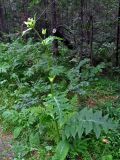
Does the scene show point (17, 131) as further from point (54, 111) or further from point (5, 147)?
point (54, 111)

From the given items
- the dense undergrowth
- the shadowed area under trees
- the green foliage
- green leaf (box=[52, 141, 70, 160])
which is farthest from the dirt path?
the green foliage

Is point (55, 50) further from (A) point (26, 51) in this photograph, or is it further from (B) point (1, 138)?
(B) point (1, 138)

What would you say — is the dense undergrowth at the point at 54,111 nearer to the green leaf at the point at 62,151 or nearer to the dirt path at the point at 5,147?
the green leaf at the point at 62,151

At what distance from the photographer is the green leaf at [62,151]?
5083mm

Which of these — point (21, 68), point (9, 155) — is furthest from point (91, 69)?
point (9, 155)

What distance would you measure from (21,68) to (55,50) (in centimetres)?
169

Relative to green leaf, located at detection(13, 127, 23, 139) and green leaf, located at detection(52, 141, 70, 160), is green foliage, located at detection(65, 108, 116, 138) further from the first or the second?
green leaf, located at detection(13, 127, 23, 139)

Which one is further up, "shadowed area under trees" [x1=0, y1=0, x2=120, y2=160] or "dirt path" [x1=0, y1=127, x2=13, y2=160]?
"shadowed area under trees" [x1=0, y1=0, x2=120, y2=160]

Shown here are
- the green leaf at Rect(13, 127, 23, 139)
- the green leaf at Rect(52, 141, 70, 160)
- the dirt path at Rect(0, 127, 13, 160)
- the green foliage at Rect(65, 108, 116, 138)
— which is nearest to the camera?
the green foliage at Rect(65, 108, 116, 138)

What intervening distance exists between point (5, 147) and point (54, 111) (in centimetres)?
175

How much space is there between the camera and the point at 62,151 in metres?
5.14

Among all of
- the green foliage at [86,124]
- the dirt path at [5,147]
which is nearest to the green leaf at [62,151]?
the green foliage at [86,124]

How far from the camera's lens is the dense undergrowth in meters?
5.09

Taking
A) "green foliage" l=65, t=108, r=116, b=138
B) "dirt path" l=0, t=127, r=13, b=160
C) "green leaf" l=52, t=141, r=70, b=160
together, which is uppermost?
"green foliage" l=65, t=108, r=116, b=138
